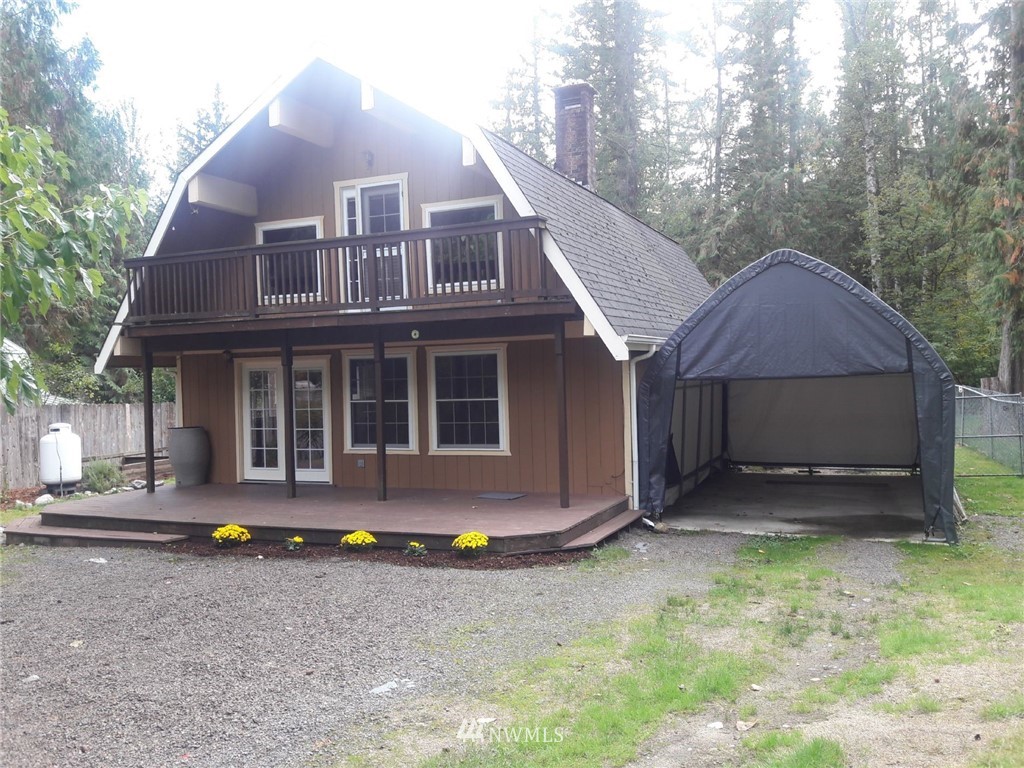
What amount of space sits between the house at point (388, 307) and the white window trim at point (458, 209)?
31 millimetres

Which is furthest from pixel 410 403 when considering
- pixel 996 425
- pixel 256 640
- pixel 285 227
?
pixel 996 425

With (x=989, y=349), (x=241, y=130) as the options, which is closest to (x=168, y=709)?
(x=241, y=130)

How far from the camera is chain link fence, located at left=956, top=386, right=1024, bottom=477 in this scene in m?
14.4

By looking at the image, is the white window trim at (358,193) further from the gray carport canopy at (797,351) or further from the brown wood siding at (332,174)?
the gray carport canopy at (797,351)

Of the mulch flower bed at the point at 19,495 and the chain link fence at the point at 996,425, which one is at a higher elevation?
the chain link fence at the point at 996,425

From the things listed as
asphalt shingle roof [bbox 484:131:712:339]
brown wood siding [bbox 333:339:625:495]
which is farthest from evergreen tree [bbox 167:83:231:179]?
brown wood siding [bbox 333:339:625:495]

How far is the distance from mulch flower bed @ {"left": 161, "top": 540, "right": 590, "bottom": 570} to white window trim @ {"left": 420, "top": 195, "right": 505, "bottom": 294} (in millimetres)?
3343

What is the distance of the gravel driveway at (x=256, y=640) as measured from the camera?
14.1ft

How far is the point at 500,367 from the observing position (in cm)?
1150

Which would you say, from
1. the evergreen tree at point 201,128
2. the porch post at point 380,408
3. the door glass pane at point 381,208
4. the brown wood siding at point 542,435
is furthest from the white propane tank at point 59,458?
the evergreen tree at point 201,128

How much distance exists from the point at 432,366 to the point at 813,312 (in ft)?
17.2

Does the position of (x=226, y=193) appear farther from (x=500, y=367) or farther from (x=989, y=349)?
(x=989, y=349)

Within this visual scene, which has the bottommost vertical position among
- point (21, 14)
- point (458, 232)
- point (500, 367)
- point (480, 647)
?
point (480, 647)

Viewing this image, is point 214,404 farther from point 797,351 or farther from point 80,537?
point 797,351
